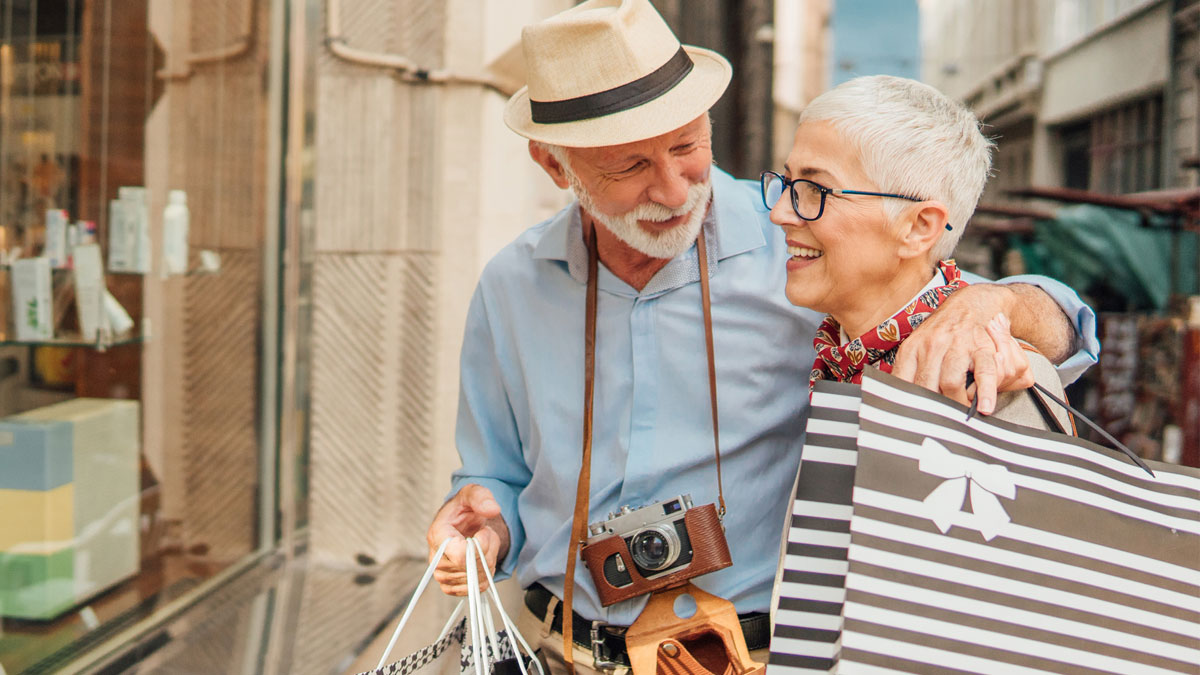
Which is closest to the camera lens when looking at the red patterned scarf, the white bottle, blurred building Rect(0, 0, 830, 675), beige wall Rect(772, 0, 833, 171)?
the red patterned scarf

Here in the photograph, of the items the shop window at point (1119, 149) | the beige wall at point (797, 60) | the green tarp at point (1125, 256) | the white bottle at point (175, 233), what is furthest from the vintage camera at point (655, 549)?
the beige wall at point (797, 60)

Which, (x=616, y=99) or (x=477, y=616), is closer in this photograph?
(x=477, y=616)

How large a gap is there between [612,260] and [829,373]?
0.53m

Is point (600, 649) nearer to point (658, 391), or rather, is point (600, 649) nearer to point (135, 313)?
point (658, 391)

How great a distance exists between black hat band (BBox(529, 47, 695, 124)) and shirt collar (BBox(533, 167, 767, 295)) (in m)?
0.22

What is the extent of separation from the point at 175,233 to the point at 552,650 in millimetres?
2290

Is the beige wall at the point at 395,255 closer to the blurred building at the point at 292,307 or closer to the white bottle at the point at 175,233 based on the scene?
the blurred building at the point at 292,307

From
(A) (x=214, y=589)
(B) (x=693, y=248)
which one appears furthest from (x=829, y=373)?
(A) (x=214, y=589)

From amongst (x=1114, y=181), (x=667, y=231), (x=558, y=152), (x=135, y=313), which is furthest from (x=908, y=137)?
(x=1114, y=181)

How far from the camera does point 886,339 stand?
1.27 metres

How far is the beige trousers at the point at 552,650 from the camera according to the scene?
163cm

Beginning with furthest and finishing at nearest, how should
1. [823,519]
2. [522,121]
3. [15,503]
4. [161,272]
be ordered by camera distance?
[161,272]
[15,503]
[522,121]
[823,519]

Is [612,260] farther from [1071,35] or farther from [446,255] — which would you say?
[1071,35]

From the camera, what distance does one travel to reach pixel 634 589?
1498 millimetres
